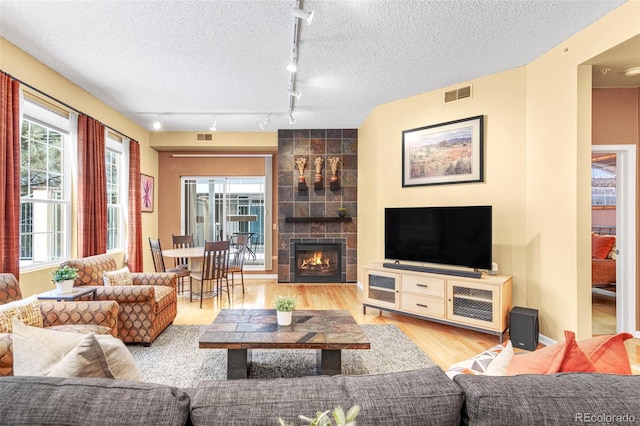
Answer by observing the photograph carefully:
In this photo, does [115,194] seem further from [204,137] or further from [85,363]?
[85,363]

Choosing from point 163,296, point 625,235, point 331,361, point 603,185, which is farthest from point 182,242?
point 603,185

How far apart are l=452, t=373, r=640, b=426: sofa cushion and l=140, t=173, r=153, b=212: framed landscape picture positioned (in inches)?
236

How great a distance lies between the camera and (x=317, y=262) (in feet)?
20.3

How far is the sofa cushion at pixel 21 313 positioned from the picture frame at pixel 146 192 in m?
3.64

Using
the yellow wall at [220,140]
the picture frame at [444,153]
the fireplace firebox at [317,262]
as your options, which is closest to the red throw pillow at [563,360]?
the picture frame at [444,153]

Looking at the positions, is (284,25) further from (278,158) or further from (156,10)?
(278,158)

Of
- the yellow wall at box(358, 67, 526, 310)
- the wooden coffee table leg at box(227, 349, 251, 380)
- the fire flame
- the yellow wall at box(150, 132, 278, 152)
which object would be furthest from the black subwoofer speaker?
the yellow wall at box(150, 132, 278, 152)

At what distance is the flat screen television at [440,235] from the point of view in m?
3.43

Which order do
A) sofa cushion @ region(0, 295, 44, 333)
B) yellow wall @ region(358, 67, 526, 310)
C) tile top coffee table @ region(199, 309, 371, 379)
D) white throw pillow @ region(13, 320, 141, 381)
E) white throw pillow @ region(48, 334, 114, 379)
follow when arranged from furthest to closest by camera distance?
1. yellow wall @ region(358, 67, 526, 310)
2. tile top coffee table @ region(199, 309, 371, 379)
3. sofa cushion @ region(0, 295, 44, 333)
4. white throw pillow @ region(13, 320, 141, 381)
5. white throw pillow @ region(48, 334, 114, 379)

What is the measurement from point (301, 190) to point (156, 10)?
3900 mm

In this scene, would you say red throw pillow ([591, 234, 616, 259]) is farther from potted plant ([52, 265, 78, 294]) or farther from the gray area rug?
potted plant ([52, 265, 78, 294])

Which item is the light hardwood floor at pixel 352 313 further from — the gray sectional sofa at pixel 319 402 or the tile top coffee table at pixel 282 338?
the gray sectional sofa at pixel 319 402

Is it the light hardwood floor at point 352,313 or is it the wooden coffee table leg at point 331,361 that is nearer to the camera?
the wooden coffee table leg at point 331,361

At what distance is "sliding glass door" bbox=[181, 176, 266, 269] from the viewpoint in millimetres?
6664
